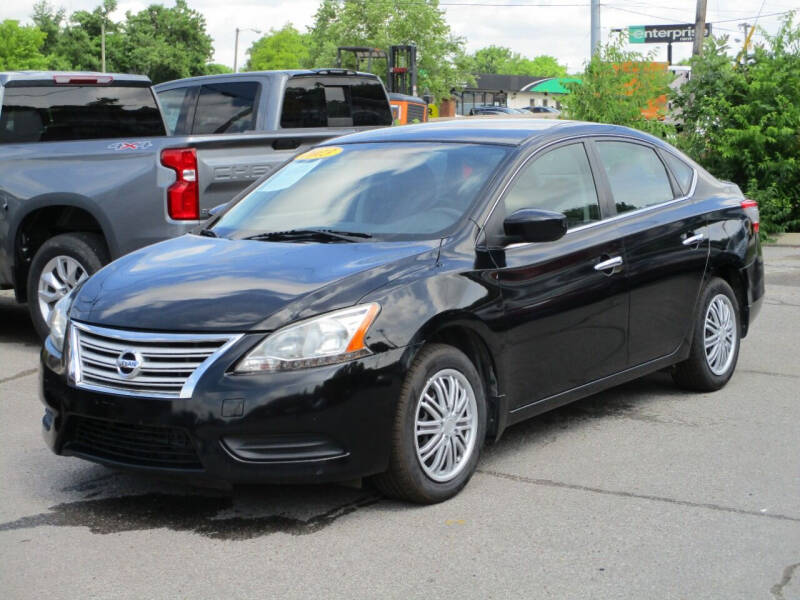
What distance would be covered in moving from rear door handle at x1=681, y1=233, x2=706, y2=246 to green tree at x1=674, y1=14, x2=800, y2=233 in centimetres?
937

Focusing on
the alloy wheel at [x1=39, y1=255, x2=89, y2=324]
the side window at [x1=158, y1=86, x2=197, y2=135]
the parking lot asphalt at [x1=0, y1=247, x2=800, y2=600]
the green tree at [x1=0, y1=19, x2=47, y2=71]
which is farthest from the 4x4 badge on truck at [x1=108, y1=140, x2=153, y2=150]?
the green tree at [x1=0, y1=19, x2=47, y2=71]

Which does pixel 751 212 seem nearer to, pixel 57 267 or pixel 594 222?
pixel 594 222

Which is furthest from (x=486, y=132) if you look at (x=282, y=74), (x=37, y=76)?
(x=282, y=74)

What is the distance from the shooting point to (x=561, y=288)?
5781 mm

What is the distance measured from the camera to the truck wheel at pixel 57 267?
8.64 metres

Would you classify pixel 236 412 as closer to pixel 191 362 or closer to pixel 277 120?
pixel 191 362

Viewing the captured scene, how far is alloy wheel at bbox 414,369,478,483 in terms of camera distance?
4992mm

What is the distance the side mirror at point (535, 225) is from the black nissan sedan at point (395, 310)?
0.4 inches

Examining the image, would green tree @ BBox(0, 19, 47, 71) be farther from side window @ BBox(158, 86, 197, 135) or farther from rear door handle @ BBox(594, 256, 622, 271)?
rear door handle @ BBox(594, 256, 622, 271)

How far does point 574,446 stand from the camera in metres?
6.07

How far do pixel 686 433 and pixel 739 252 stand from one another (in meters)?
1.55

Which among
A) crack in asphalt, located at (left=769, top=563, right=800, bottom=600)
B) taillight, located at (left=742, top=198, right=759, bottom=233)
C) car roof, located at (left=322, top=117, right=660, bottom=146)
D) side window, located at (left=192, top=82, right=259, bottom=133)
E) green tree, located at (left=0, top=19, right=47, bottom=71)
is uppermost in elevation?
green tree, located at (left=0, top=19, right=47, bottom=71)

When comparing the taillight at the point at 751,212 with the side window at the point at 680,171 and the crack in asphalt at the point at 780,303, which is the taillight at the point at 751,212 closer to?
the side window at the point at 680,171

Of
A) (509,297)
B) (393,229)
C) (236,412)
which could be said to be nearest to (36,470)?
(236,412)
